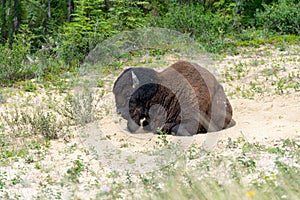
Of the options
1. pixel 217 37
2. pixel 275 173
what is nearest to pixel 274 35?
pixel 217 37

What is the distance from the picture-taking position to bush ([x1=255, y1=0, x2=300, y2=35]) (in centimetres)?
1686

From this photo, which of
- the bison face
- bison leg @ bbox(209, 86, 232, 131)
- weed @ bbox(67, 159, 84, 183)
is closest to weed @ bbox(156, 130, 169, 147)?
the bison face

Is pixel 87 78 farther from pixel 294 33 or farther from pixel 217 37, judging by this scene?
pixel 294 33

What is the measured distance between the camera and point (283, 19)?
17156mm

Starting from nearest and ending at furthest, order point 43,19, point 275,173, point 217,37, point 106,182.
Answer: point 275,173
point 106,182
point 217,37
point 43,19

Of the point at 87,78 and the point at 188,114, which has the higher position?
the point at 188,114

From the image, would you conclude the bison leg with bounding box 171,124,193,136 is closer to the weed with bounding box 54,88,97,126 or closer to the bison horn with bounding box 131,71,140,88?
the bison horn with bounding box 131,71,140,88

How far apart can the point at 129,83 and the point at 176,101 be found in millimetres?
829

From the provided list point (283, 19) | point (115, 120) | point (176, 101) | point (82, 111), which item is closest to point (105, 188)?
point (176, 101)

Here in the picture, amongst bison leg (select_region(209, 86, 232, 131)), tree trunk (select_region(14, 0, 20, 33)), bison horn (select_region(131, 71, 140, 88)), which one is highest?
bison horn (select_region(131, 71, 140, 88))

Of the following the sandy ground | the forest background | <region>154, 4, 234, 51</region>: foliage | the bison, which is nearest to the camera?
the sandy ground

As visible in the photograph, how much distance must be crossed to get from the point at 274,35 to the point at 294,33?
3.20ft

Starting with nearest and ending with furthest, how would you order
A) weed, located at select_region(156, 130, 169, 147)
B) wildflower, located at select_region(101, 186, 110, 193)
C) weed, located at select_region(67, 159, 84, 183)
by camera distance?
wildflower, located at select_region(101, 186, 110, 193) < weed, located at select_region(67, 159, 84, 183) < weed, located at select_region(156, 130, 169, 147)

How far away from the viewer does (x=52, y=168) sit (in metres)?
6.39
